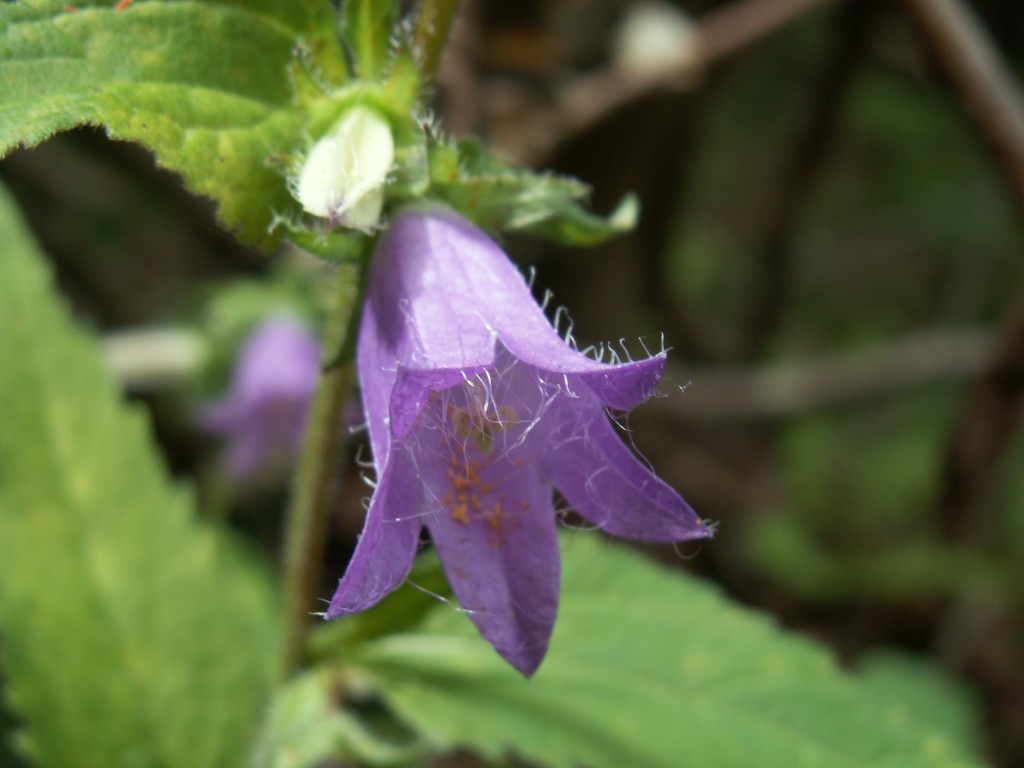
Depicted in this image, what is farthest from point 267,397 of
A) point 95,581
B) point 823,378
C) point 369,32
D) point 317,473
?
point 823,378

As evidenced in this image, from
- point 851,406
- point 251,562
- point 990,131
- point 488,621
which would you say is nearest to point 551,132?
point 990,131

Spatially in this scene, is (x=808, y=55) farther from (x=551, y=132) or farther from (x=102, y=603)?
(x=102, y=603)

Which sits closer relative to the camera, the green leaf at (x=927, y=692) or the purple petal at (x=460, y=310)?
the purple petal at (x=460, y=310)

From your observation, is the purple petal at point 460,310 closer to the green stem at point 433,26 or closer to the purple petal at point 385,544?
the purple petal at point 385,544

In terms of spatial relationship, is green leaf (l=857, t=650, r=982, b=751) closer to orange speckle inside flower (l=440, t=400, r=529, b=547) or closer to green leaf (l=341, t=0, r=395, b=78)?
orange speckle inside flower (l=440, t=400, r=529, b=547)

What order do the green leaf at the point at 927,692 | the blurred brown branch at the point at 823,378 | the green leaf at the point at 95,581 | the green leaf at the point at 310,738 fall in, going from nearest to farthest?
the green leaf at the point at 310,738 → the green leaf at the point at 95,581 → the green leaf at the point at 927,692 → the blurred brown branch at the point at 823,378

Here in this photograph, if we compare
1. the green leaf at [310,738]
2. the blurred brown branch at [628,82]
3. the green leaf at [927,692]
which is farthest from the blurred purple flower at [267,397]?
the green leaf at [927,692]

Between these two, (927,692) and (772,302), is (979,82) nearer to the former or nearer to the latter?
(772,302)
